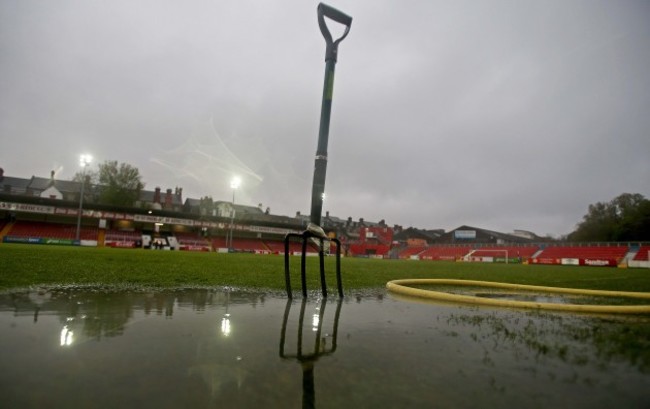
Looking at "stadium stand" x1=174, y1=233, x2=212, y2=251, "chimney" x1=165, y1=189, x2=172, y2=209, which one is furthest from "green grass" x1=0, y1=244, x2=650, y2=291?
"chimney" x1=165, y1=189, x2=172, y2=209

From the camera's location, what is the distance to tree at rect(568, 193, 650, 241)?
2452 inches

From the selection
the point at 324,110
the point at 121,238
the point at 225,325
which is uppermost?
the point at 324,110

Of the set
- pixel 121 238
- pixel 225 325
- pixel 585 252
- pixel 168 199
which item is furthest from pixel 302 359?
pixel 168 199

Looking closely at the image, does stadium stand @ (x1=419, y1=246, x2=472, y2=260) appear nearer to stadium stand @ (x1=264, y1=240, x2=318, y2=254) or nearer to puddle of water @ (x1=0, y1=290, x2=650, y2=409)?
stadium stand @ (x1=264, y1=240, x2=318, y2=254)

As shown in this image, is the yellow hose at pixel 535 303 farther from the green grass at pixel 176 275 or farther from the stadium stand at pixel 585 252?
the stadium stand at pixel 585 252

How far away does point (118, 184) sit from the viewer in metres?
59.2

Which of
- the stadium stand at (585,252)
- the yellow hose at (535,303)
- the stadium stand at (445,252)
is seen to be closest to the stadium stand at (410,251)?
the stadium stand at (445,252)

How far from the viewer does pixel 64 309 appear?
12.2 feet

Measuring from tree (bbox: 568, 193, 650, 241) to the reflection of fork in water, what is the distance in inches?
3264

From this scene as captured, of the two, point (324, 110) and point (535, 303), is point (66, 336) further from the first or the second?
point (535, 303)

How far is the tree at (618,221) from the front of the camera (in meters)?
62.3

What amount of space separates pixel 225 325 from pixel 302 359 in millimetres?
1284

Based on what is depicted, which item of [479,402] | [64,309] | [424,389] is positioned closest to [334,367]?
[424,389]

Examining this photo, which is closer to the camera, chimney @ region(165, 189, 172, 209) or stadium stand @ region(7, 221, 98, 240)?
stadium stand @ region(7, 221, 98, 240)
